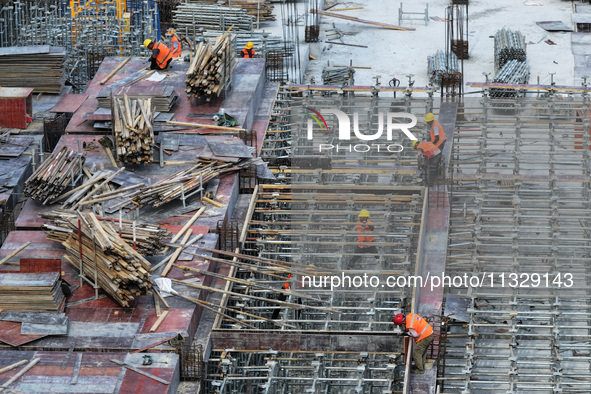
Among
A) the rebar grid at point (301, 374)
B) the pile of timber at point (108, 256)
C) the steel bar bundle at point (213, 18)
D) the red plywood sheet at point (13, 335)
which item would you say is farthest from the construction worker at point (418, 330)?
the steel bar bundle at point (213, 18)

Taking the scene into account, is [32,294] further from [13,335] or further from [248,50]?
[248,50]

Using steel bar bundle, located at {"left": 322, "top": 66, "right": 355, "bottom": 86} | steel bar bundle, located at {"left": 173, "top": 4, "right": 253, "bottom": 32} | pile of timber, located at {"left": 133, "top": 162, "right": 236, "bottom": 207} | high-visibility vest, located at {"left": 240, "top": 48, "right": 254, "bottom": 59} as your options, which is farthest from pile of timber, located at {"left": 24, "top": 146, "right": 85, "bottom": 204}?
steel bar bundle, located at {"left": 173, "top": 4, "right": 253, "bottom": 32}

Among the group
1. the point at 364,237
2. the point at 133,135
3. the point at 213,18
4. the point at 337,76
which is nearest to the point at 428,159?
the point at 364,237

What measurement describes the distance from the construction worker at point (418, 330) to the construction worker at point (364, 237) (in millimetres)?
4538

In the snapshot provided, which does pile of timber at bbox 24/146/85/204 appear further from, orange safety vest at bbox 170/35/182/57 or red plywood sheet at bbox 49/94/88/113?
orange safety vest at bbox 170/35/182/57

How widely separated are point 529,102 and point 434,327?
540 inches

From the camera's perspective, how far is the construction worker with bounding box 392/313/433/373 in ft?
114

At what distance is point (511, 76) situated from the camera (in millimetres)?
51719

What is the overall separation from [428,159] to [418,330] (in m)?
9.32

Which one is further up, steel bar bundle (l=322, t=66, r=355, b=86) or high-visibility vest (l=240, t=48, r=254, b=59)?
high-visibility vest (l=240, t=48, r=254, b=59)

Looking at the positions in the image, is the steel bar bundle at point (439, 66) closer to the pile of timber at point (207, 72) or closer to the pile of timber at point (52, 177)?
the pile of timber at point (207, 72)

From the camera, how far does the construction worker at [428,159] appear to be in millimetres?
43219

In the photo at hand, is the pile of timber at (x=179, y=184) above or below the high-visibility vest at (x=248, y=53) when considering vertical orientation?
below

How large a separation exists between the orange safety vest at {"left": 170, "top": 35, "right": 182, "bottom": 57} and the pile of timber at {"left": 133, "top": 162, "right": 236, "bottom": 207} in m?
8.27
